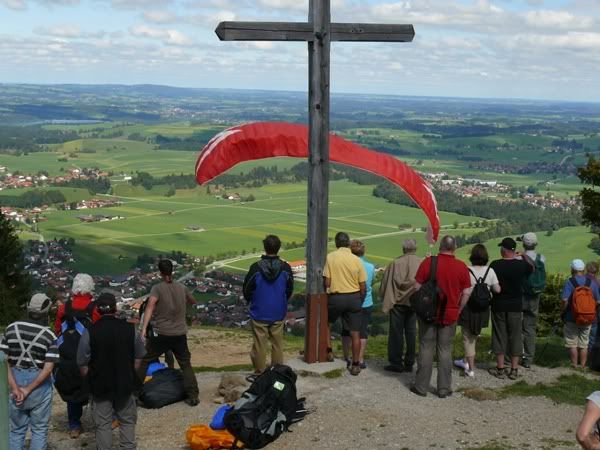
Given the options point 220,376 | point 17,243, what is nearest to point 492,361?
point 220,376

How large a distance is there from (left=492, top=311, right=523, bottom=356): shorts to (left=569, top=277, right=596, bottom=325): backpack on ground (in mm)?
943

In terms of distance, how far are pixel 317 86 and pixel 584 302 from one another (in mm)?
4143

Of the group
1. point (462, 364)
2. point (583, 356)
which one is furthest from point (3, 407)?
point (583, 356)

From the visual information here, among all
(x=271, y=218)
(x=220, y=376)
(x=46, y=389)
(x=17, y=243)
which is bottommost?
(x=271, y=218)

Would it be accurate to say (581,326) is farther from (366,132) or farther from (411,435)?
(366,132)

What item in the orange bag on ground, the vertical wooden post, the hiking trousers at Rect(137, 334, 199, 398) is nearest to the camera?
the orange bag on ground

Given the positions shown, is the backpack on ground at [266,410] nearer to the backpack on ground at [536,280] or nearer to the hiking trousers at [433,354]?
the hiking trousers at [433,354]

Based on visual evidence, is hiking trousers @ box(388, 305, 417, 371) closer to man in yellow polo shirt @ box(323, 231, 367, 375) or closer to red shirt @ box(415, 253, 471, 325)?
man in yellow polo shirt @ box(323, 231, 367, 375)

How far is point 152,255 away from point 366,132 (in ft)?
384

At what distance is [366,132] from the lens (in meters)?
174

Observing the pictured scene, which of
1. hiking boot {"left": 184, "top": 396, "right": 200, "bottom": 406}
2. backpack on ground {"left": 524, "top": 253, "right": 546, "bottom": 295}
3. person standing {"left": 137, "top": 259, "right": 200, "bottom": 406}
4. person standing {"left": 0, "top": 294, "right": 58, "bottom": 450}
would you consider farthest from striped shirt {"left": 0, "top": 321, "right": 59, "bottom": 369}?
backpack on ground {"left": 524, "top": 253, "right": 546, "bottom": 295}

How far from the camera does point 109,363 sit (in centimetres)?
583

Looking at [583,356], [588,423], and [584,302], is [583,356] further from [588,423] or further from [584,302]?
[588,423]

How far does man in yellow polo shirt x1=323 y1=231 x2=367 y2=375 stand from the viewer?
8562 mm
